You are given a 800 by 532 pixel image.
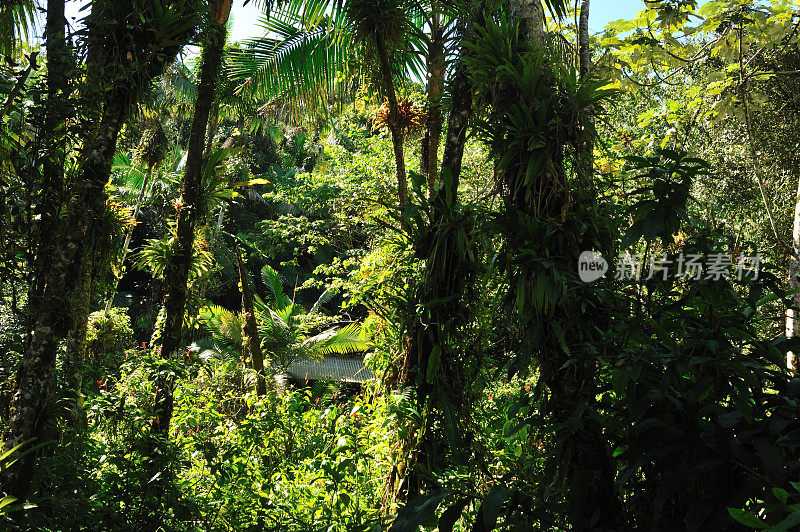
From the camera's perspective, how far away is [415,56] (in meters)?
6.67

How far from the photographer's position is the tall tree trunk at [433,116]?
13.1ft

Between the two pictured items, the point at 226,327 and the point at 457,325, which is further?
the point at 226,327

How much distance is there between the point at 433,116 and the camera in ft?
16.8

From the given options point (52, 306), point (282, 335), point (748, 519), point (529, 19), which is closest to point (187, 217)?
point (52, 306)

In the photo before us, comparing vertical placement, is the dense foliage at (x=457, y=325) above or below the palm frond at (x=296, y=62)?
below

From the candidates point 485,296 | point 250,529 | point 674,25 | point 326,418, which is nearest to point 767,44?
point 674,25

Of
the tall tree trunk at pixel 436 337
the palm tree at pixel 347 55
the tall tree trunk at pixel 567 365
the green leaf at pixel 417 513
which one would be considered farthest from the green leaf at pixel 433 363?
the palm tree at pixel 347 55

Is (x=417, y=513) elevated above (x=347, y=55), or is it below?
below

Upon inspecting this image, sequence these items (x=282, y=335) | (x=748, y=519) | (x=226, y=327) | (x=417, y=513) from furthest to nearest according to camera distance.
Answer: (x=226, y=327) → (x=282, y=335) → (x=417, y=513) → (x=748, y=519)

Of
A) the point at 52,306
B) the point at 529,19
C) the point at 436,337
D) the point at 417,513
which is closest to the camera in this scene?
the point at 417,513

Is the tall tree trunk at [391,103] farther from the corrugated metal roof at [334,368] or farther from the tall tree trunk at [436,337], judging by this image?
the corrugated metal roof at [334,368]

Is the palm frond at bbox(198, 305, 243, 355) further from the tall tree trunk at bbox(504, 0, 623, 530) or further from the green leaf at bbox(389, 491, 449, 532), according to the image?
the green leaf at bbox(389, 491, 449, 532)

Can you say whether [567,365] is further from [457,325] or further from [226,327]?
[226,327]

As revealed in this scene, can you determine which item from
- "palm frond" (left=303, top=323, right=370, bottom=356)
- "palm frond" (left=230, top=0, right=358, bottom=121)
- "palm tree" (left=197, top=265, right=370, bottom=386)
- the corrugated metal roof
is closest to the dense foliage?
"palm frond" (left=230, top=0, right=358, bottom=121)
